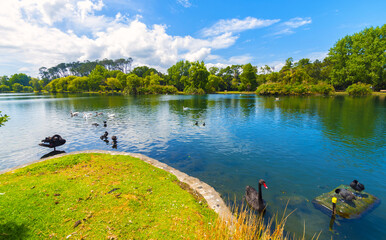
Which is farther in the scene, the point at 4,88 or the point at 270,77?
the point at 4,88

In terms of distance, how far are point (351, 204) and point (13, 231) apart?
563 inches

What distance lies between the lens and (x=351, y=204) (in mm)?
8539

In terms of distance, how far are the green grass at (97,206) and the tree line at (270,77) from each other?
10041cm

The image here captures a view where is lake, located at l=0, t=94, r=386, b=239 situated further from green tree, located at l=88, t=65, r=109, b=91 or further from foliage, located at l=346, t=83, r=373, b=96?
green tree, located at l=88, t=65, r=109, b=91

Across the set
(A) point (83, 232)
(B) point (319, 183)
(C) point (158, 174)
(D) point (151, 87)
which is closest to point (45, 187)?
(A) point (83, 232)

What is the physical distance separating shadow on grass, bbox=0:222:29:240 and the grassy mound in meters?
12.6

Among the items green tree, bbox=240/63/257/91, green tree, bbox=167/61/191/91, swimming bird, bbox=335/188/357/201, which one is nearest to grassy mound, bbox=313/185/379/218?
swimming bird, bbox=335/188/357/201

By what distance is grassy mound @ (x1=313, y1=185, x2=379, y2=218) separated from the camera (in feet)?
26.8

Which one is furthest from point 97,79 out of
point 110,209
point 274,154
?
point 110,209

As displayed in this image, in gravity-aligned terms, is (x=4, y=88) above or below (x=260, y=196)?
above

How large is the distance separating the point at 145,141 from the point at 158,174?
32.6 ft

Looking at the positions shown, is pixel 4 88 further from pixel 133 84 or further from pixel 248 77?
pixel 248 77

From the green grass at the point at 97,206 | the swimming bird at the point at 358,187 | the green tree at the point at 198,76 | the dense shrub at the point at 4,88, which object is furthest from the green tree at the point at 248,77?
the dense shrub at the point at 4,88

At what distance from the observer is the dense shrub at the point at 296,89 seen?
292 ft
